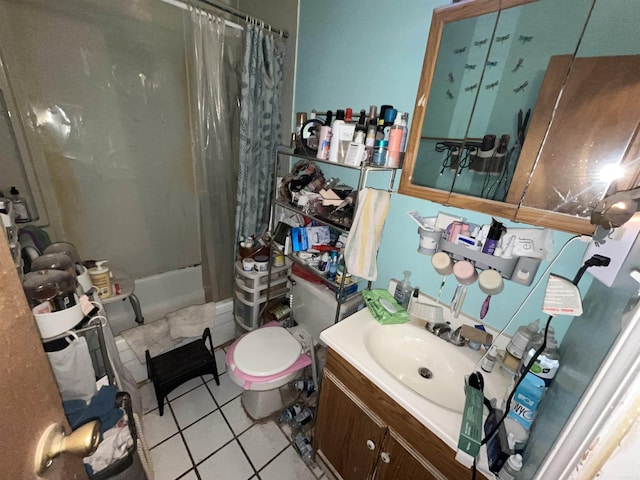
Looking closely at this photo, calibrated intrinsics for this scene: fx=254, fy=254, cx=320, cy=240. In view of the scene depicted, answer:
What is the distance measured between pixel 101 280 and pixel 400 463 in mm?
Result: 1685

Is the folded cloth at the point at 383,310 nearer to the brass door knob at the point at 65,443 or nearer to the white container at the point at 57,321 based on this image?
the brass door knob at the point at 65,443

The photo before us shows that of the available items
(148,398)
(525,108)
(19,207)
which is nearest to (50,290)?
(19,207)

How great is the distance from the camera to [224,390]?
168cm

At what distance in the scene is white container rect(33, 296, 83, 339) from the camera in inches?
34.1

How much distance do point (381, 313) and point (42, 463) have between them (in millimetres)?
1032

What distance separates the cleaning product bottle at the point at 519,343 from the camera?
86 centimetres

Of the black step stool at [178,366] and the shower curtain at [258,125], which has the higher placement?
the shower curtain at [258,125]

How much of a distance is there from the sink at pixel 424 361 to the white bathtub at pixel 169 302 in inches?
51.8

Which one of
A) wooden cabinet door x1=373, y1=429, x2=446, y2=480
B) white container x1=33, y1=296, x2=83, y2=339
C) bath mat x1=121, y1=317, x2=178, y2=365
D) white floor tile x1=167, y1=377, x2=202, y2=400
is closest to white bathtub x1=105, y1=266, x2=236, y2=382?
bath mat x1=121, y1=317, x2=178, y2=365

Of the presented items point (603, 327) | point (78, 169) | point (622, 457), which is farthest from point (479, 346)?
point (78, 169)

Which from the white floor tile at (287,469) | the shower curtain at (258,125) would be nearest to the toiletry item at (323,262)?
the shower curtain at (258,125)

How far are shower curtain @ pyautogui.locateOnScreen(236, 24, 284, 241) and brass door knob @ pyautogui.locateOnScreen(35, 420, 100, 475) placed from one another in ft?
4.57

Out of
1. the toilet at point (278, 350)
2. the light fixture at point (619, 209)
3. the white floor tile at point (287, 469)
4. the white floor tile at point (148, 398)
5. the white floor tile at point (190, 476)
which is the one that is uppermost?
the light fixture at point (619, 209)

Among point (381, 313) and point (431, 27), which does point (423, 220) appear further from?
point (431, 27)
